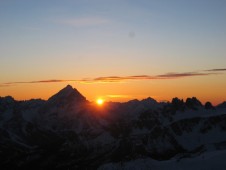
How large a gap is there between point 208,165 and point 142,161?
1623cm

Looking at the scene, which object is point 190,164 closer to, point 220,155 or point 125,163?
point 220,155

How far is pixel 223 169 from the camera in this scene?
8606 centimetres

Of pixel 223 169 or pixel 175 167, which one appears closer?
pixel 223 169

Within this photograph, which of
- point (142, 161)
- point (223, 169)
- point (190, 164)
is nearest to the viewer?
point (223, 169)

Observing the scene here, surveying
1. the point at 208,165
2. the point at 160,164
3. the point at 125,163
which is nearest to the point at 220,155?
the point at 208,165

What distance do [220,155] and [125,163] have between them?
2173cm

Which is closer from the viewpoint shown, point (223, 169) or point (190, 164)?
point (223, 169)

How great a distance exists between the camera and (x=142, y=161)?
3868 inches

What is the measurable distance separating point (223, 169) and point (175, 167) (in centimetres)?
1132

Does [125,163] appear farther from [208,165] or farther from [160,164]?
[208,165]

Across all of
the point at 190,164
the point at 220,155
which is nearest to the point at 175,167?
the point at 190,164

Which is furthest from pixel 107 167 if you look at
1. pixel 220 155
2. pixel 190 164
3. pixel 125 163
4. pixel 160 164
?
pixel 220 155

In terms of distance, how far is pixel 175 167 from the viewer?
305 feet

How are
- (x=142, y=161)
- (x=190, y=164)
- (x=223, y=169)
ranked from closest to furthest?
(x=223, y=169)
(x=190, y=164)
(x=142, y=161)
